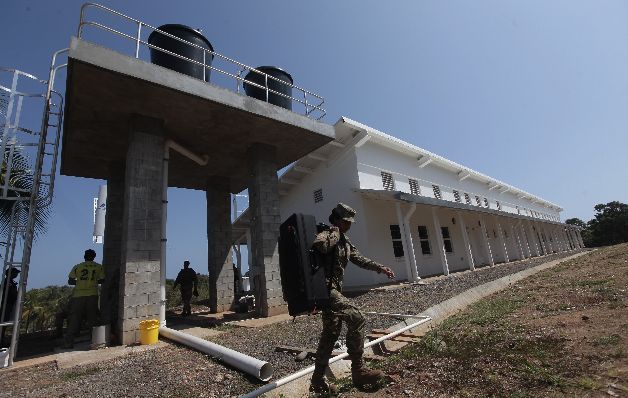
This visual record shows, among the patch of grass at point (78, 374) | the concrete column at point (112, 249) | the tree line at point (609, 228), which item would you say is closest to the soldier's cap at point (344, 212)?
the patch of grass at point (78, 374)

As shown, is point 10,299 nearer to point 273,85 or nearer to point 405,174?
point 273,85

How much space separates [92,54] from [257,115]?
3.64 meters

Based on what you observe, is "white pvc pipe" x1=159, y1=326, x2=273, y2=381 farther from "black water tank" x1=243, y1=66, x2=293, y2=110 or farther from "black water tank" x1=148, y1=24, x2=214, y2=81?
"black water tank" x1=243, y1=66, x2=293, y2=110

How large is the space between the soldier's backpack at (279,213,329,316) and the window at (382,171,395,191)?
12.8 m

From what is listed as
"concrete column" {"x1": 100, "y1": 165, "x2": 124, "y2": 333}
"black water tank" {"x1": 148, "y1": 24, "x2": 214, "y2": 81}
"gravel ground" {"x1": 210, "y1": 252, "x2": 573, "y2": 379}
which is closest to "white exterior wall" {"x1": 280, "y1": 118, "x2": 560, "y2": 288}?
"gravel ground" {"x1": 210, "y1": 252, "x2": 573, "y2": 379}

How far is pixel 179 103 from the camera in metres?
7.62

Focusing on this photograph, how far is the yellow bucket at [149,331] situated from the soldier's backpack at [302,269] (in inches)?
→ 183

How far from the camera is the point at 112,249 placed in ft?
31.2

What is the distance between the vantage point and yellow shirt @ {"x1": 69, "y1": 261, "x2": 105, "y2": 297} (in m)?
7.14

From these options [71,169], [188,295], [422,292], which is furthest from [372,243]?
[71,169]

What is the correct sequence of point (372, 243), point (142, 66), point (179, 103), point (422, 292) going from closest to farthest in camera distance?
point (142, 66) → point (179, 103) → point (422, 292) → point (372, 243)

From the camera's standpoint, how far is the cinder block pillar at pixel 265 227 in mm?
9016

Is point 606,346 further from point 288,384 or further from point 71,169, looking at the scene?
point 71,169

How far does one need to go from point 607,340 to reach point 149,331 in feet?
24.4
